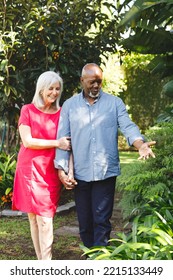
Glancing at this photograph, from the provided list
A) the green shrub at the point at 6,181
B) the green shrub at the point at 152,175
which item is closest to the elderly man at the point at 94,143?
the green shrub at the point at 152,175

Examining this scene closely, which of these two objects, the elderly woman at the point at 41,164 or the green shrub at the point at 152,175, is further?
the green shrub at the point at 152,175

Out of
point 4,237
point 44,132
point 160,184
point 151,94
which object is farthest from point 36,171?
point 151,94

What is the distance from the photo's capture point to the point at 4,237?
503 centimetres

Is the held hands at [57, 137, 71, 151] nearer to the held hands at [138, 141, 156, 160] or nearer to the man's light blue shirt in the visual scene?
the man's light blue shirt

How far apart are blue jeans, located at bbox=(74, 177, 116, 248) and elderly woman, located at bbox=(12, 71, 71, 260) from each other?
0.25 meters

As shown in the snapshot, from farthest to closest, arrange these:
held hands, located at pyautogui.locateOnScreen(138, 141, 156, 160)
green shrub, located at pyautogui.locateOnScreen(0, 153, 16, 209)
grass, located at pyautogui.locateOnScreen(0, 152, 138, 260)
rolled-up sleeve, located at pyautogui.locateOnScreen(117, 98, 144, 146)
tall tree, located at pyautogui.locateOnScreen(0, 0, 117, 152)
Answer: green shrub, located at pyautogui.locateOnScreen(0, 153, 16, 209) < tall tree, located at pyautogui.locateOnScreen(0, 0, 117, 152) < grass, located at pyautogui.locateOnScreen(0, 152, 138, 260) < rolled-up sleeve, located at pyautogui.locateOnScreen(117, 98, 144, 146) < held hands, located at pyautogui.locateOnScreen(138, 141, 156, 160)

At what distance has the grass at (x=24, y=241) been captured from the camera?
14.4ft

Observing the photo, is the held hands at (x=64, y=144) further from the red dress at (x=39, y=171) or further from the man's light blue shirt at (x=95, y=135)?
the red dress at (x=39, y=171)

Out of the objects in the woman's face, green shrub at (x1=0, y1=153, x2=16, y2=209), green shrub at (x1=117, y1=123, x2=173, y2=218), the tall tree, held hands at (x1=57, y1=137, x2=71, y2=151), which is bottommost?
green shrub at (x1=0, y1=153, x2=16, y2=209)

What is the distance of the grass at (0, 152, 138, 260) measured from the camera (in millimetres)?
4398

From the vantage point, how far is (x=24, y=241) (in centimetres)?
488

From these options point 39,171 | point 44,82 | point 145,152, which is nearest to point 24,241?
point 39,171

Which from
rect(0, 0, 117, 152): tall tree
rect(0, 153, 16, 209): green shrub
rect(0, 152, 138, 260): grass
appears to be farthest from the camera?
rect(0, 153, 16, 209): green shrub

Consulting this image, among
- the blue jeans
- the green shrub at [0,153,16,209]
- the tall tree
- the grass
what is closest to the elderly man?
the blue jeans
